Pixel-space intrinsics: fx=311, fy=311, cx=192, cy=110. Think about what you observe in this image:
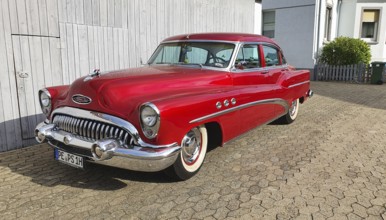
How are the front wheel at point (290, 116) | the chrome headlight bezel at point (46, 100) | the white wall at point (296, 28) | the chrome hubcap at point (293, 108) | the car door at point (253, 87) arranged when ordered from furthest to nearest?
the white wall at point (296, 28) → the chrome hubcap at point (293, 108) → the front wheel at point (290, 116) → the car door at point (253, 87) → the chrome headlight bezel at point (46, 100)

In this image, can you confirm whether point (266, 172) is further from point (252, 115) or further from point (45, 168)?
point (45, 168)

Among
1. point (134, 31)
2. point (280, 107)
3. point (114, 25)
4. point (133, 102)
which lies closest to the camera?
point (133, 102)

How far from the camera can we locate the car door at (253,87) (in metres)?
4.39

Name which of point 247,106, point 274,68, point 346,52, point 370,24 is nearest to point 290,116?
point 274,68

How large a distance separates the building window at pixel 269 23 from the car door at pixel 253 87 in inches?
466

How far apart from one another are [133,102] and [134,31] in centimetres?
367

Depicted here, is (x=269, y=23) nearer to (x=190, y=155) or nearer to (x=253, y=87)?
(x=253, y=87)

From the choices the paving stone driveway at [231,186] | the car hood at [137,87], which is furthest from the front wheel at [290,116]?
the car hood at [137,87]

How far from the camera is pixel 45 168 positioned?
413cm

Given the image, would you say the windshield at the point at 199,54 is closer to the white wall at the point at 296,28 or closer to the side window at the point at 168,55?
the side window at the point at 168,55

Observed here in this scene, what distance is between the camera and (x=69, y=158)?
340cm

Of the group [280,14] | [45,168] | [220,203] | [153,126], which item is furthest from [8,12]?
[280,14]

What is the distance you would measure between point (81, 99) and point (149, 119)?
94cm

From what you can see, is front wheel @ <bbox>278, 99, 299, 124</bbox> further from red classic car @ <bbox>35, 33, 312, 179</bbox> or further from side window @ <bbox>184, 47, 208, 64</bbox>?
side window @ <bbox>184, 47, 208, 64</bbox>
